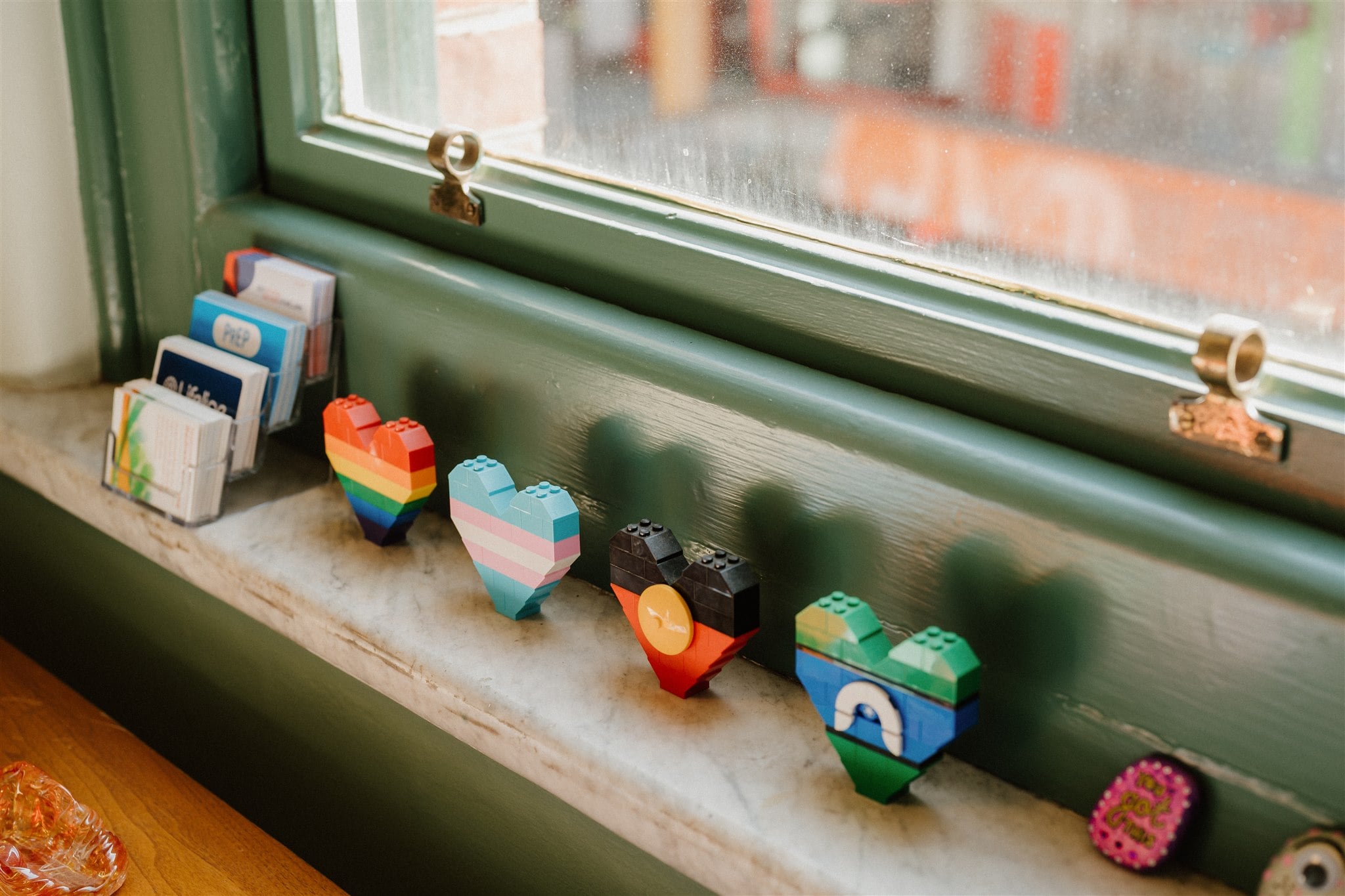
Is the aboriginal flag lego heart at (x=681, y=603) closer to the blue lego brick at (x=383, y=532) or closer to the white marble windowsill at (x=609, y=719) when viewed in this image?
the white marble windowsill at (x=609, y=719)

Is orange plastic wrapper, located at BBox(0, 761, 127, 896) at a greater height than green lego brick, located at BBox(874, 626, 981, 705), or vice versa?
green lego brick, located at BBox(874, 626, 981, 705)

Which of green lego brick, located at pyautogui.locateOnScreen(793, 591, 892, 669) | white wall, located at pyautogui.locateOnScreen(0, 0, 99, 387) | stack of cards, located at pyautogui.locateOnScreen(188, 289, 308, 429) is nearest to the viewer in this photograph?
green lego brick, located at pyautogui.locateOnScreen(793, 591, 892, 669)

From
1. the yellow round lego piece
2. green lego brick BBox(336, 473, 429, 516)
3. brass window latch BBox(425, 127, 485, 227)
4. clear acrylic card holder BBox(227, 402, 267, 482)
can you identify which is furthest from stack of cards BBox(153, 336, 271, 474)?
the yellow round lego piece

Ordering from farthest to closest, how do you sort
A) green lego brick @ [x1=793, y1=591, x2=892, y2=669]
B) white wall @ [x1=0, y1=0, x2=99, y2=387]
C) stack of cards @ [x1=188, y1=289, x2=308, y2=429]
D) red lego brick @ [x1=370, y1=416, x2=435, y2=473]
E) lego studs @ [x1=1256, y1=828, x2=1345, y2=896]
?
1. white wall @ [x1=0, y1=0, x2=99, y2=387]
2. stack of cards @ [x1=188, y1=289, x2=308, y2=429]
3. red lego brick @ [x1=370, y1=416, x2=435, y2=473]
4. green lego brick @ [x1=793, y1=591, x2=892, y2=669]
5. lego studs @ [x1=1256, y1=828, x2=1345, y2=896]

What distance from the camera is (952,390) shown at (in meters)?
0.86

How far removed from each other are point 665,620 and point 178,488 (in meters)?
0.49

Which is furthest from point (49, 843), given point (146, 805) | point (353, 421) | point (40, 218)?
point (40, 218)

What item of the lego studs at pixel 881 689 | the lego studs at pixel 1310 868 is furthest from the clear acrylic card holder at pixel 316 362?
the lego studs at pixel 1310 868

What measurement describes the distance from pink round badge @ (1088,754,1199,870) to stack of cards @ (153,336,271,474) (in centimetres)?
77

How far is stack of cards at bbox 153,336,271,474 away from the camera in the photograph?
1144 millimetres

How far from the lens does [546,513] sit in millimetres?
947

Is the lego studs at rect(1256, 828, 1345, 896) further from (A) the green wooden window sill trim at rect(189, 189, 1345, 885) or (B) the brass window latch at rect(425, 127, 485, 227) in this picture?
(B) the brass window latch at rect(425, 127, 485, 227)

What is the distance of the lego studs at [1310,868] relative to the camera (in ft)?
2.25

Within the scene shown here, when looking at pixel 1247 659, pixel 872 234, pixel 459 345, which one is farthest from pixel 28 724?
pixel 1247 659
